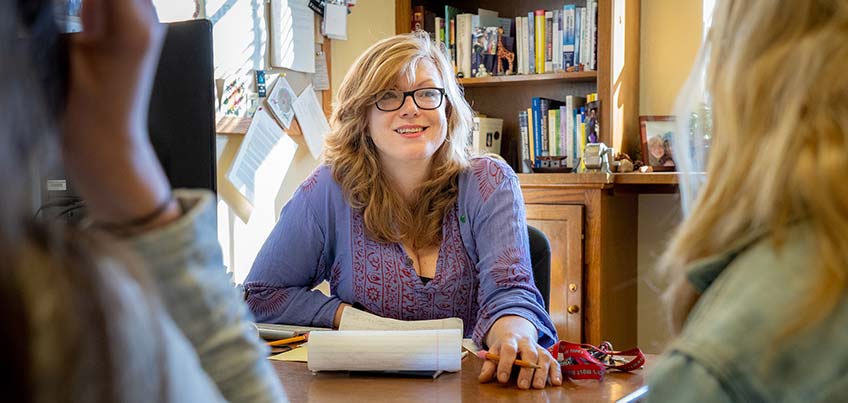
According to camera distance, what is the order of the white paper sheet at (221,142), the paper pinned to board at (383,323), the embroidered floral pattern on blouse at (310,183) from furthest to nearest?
the white paper sheet at (221,142), the embroidered floral pattern on blouse at (310,183), the paper pinned to board at (383,323)

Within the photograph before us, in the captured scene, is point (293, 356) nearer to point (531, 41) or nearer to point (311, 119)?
point (311, 119)

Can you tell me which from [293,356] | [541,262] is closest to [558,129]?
[541,262]

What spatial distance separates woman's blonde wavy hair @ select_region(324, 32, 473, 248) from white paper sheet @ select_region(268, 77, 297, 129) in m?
0.93

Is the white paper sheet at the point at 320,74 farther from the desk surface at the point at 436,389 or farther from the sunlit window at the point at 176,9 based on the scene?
the desk surface at the point at 436,389

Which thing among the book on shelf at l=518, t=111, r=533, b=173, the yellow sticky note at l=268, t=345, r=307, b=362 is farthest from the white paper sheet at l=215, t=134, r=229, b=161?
the yellow sticky note at l=268, t=345, r=307, b=362

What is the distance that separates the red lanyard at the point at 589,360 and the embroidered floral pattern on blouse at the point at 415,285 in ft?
1.66

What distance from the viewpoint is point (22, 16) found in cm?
39

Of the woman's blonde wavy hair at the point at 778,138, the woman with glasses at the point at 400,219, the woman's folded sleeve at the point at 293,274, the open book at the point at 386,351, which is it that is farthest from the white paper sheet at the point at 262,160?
the woman's blonde wavy hair at the point at 778,138

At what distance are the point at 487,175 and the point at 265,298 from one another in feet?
1.80

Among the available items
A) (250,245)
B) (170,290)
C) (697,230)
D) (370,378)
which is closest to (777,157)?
(697,230)

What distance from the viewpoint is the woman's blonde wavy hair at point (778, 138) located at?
0.59m

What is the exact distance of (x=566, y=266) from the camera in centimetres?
296

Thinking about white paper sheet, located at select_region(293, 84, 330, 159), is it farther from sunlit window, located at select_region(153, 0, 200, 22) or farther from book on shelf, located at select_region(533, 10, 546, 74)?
book on shelf, located at select_region(533, 10, 546, 74)

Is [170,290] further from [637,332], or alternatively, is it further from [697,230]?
[637,332]
